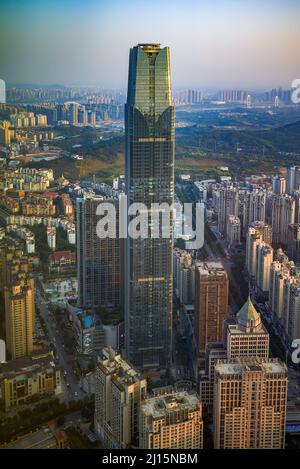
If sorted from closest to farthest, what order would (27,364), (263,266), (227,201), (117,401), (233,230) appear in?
(117,401), (27,364), (263,266), (233,230), (227,201)

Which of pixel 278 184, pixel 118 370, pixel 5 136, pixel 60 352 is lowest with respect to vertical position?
pixel 60 352

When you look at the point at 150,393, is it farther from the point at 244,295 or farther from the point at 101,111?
the point at 101,111

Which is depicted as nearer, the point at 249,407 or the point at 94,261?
the point at 249,407

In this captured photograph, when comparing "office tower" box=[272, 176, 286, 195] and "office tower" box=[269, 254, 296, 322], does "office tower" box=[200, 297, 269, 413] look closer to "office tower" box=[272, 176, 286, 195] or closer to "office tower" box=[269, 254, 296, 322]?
"office tower" box=[269, 254, 296, 322]

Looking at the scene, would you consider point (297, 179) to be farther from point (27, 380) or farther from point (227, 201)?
point (27, 380)

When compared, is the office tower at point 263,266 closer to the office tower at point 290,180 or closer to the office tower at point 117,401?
the office tower at point 290,180

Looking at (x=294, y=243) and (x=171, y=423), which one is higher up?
(x=294, y=243)

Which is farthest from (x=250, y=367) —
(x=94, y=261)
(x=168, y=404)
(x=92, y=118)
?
(x=92, y=118)
